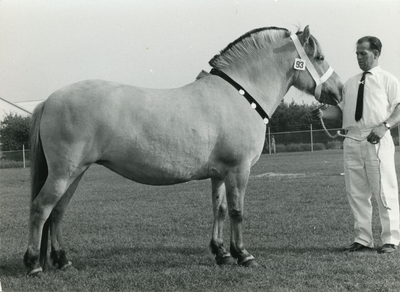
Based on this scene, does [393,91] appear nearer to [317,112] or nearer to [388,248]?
[317,112]

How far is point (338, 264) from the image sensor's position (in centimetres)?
439

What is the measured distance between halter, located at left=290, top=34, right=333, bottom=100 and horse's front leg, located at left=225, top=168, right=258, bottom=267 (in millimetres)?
1446

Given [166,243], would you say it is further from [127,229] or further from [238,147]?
[238,147]

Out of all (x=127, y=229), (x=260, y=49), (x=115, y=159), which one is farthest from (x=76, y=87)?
(x=127, y=229)

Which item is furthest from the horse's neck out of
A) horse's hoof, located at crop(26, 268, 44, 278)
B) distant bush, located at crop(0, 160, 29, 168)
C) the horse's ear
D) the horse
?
distant bush, located at crop(0, 160, 29, 168)

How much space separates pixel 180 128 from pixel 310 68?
1.91m

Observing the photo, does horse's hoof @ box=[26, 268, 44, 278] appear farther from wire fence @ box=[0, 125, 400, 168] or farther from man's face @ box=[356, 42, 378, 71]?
wire fence @ box=[0, 125, 400, 168]

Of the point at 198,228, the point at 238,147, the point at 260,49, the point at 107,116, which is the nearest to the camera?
the point at 107,116

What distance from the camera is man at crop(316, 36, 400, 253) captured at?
16.1 ft

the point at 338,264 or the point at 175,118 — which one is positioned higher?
the point at 175,118

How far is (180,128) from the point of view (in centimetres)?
420

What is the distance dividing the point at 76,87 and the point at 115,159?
89 centimetres

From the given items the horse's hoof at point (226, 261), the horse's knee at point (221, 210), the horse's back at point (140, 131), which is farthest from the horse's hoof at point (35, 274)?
the horse's knee at point (221, 210)

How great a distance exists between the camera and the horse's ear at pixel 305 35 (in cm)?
468
